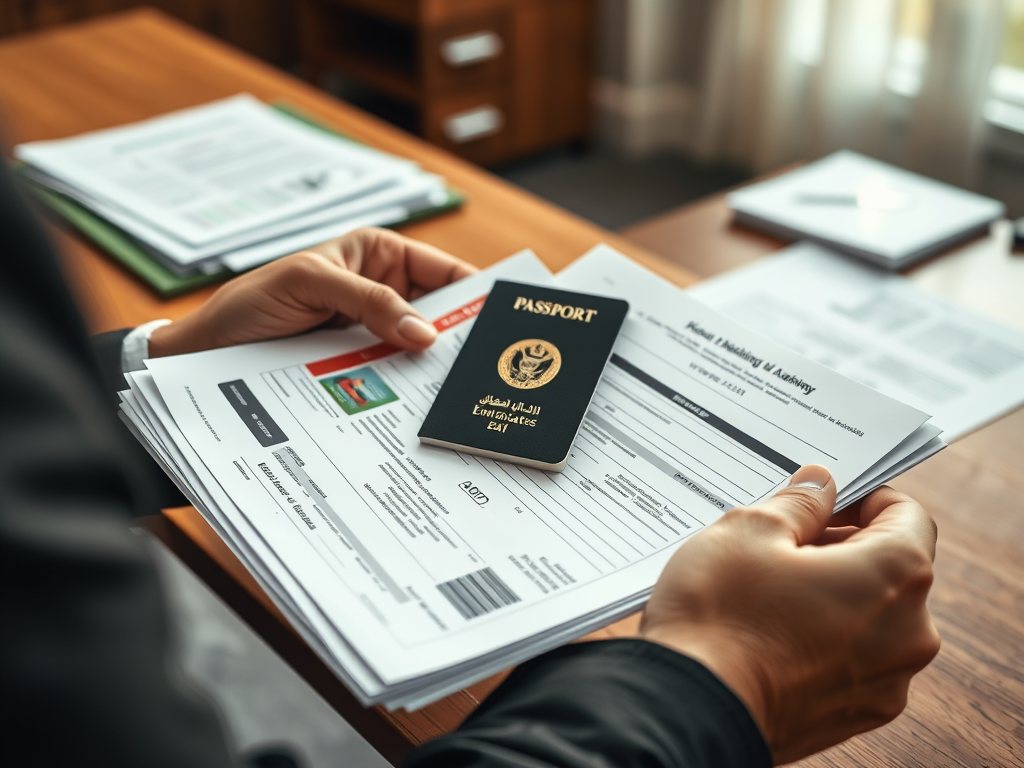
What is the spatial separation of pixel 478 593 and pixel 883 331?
0.62 m

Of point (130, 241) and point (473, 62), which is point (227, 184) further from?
point (473, 62)

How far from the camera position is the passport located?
0.62 metres

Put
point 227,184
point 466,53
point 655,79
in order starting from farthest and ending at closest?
point 655,79 < point 466,53 < point 227,184

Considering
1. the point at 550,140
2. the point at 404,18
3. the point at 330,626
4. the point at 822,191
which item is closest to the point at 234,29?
the point at 404,18

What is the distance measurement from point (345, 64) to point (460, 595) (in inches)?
111

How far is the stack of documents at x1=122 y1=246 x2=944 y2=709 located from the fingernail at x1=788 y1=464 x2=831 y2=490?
21mm

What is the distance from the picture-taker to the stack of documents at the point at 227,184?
1000 mm

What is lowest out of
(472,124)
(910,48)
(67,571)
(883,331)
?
(472,124)

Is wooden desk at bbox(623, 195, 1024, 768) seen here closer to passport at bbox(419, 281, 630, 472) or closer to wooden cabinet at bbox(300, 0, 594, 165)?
passport at bbox(419, 281, 630, 472)

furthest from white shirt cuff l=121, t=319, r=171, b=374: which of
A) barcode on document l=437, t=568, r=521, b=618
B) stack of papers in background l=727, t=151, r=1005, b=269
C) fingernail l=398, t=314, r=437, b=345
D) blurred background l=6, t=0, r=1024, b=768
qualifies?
blurred background l=6, t=0, r=1024, b=768

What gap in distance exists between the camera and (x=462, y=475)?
1.98 ft

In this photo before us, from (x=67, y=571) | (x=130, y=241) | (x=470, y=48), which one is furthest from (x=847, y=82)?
(x=67, y=571)

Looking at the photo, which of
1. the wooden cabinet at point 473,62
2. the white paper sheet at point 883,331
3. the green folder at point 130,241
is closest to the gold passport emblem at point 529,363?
the white paper sheet at point 883,331

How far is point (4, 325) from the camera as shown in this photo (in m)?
0.29
